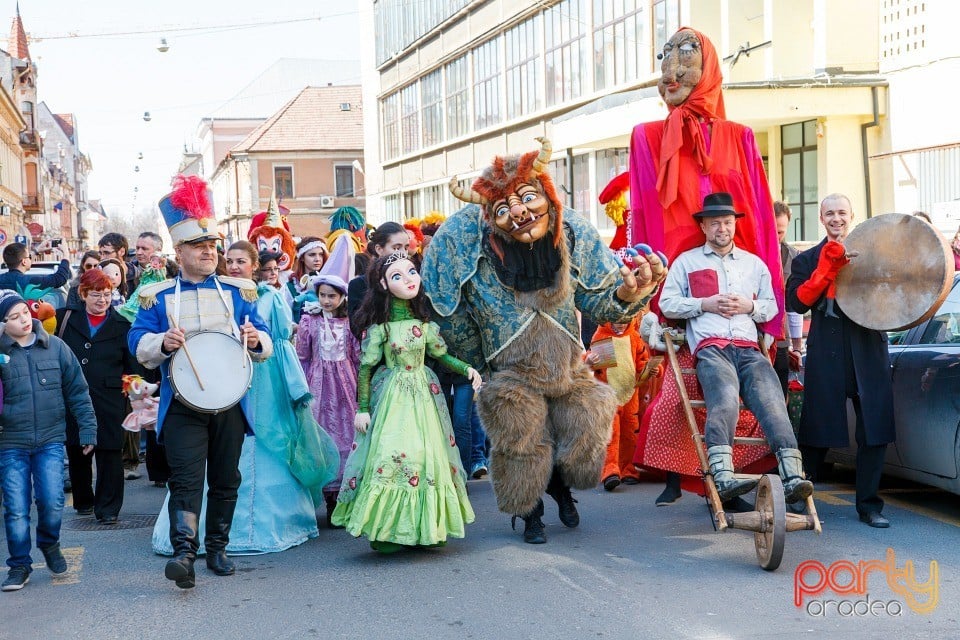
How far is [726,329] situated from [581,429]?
3.48ft

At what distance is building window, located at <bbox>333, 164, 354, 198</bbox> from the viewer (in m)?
66.7

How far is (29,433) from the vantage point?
21.2 feet

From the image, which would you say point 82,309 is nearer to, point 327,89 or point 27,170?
point 327,89

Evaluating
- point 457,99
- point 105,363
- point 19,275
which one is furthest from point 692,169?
point 457,99

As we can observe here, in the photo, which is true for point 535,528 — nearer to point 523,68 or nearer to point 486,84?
point 523,68

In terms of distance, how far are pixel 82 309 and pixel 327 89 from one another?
61679mm

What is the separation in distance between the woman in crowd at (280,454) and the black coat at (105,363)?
1.48 metres

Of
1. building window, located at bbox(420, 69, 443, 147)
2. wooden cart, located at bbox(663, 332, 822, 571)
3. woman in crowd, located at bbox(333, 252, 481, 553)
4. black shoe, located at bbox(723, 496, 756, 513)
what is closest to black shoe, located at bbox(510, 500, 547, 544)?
woman in crowd, located at bbox(333, 252, 481, 553)

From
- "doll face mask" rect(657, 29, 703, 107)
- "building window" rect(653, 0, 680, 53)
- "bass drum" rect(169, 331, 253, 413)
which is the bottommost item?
"bass drum" rect(169, 331, 253, 413)

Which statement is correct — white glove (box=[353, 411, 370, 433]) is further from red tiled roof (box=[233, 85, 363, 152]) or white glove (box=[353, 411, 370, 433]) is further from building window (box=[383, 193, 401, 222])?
red tiled roof (box=[233, 85, 363, 152])

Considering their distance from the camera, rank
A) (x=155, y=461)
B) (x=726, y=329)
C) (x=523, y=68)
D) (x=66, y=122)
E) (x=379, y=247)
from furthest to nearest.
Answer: (x=66, y=122), (x=523, y=68), (x=155, y=461), (x=379, y=247), (x=726, y=329)

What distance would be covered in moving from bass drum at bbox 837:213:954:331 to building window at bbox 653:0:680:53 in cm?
1799

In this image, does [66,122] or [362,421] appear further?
[66,122]

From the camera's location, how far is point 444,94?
4253 cm
